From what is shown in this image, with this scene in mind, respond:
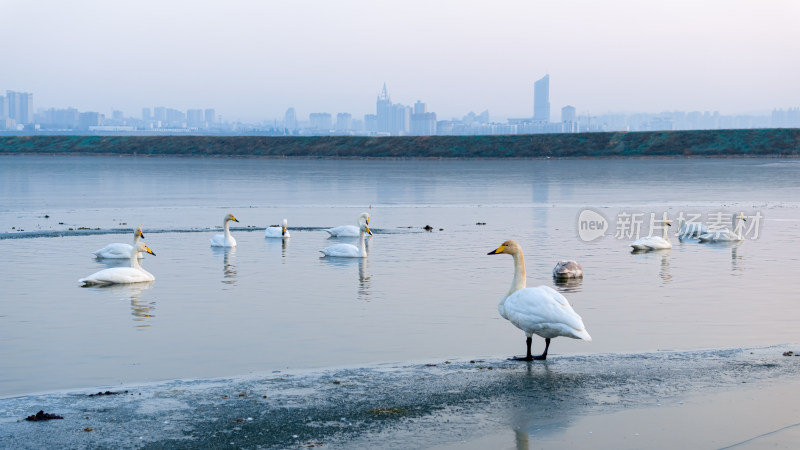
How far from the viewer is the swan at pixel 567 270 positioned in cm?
1795

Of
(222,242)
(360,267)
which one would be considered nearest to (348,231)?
(222,242)

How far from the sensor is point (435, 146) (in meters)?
101

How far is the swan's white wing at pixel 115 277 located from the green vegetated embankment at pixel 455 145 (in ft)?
246

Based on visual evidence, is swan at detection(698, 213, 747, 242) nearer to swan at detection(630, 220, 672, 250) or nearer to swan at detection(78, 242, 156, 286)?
swan at detection(630, 220, 672, 250)

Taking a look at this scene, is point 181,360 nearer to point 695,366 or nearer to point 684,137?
point 695,366

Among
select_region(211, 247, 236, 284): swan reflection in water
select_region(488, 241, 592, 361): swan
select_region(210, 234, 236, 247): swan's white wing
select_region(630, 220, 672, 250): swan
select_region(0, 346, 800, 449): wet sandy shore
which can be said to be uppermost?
select_region(488, 241, 592, 361): swan

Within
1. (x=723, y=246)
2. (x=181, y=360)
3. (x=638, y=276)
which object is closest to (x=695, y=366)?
(x=181, y=360)

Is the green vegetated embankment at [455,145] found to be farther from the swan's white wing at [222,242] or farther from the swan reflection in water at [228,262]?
the swan reflection in water at [228,262]

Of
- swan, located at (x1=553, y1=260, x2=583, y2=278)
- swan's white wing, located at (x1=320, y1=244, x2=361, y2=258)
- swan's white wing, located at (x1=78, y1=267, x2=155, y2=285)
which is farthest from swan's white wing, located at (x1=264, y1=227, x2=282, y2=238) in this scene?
swan, located at (x1=553, y1=260, x2=583, y2=278)

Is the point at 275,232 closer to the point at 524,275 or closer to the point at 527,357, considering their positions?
the point at 524,275

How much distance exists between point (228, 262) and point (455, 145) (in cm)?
8041

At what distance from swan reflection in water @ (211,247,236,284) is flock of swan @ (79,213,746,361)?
0.63 feet

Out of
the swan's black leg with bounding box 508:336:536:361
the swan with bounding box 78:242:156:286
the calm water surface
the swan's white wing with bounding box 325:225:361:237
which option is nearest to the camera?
the swan's black leg with bounding box 508:336:536:361

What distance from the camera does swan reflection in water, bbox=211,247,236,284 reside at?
18719mm
